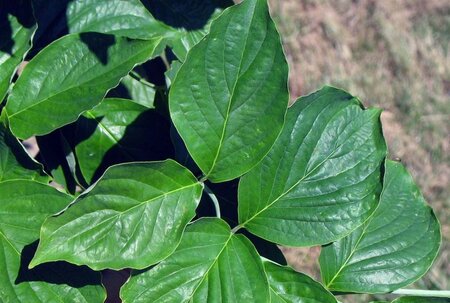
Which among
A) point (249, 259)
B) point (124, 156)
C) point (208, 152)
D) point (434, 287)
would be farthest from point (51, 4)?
point (434, 287)

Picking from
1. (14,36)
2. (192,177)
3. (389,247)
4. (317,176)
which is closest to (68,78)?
(14,36)

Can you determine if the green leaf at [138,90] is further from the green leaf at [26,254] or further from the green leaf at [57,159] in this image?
the green leaf at [26,254]

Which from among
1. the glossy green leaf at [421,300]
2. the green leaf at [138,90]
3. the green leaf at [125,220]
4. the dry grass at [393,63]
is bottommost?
the dry grass at [393,63]

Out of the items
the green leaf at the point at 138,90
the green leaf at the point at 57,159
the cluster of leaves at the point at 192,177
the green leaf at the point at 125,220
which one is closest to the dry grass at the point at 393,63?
the green leaf at the point at 138,90

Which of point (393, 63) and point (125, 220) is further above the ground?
point (125, 220)

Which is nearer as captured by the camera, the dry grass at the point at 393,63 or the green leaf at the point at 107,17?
the green leaf at the point at 107,17

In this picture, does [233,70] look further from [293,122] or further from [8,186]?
[8,186]

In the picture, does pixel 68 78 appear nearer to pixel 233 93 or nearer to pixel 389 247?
pixel 233 93
